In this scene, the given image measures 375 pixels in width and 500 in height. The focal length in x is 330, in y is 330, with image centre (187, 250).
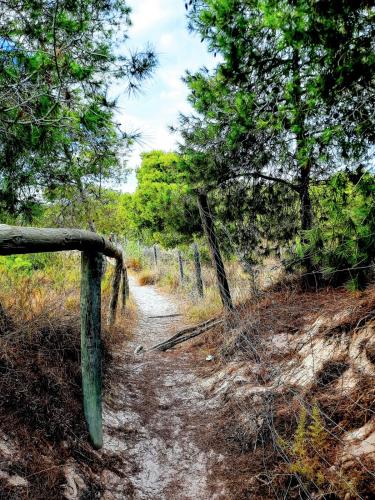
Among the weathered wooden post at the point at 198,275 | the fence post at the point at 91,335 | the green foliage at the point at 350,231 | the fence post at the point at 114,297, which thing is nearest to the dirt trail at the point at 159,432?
the fence post at the point at 91,335

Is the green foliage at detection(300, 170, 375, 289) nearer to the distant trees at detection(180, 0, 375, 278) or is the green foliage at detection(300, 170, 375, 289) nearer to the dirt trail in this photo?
the distant trees at detection(180, 0, 375, 278)

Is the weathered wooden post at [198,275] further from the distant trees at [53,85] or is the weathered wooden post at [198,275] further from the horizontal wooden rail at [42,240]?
the horizontal wooden rail at [42,240]

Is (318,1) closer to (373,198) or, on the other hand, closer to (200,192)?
(373,198)

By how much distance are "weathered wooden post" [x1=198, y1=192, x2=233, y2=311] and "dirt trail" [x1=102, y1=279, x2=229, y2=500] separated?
1.13 metres

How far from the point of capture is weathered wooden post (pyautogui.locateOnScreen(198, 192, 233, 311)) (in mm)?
5474

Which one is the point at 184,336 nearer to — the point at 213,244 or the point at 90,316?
the point at 213,244

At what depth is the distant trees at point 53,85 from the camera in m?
3.30

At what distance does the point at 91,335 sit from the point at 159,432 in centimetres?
119

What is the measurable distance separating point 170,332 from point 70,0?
5.79 m

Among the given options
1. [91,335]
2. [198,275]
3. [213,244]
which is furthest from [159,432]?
[198,275]

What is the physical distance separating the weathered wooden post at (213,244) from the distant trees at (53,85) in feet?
5.93

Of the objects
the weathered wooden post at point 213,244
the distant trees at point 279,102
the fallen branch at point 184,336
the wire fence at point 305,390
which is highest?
the distant trees at point 279,102

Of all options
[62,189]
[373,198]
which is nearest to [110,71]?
[62,189]

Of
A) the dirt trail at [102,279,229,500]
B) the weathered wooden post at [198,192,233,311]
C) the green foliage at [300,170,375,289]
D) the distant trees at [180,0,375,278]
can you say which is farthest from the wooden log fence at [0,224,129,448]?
the weathered wooden post at [198,192,233,311]
